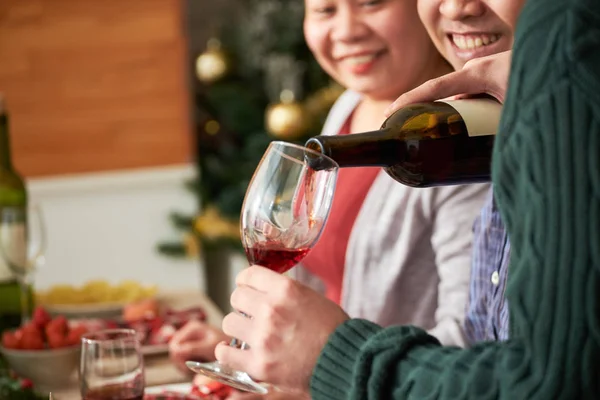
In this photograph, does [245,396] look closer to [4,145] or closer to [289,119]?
[4,145]

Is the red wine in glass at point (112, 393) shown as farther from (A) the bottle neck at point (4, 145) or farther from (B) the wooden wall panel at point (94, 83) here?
(B) the wooden wall panel at point (94, 83)

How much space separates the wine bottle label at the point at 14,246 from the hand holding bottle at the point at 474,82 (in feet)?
3.56

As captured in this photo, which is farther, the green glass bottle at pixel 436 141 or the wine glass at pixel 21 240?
the wine glass at pixel 21 240

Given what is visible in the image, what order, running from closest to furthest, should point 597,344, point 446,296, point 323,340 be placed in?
point 597,344
point 323,340
point 446,296

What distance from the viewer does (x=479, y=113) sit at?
0.85m

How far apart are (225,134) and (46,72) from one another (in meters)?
0.78

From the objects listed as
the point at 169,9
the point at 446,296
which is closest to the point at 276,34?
the point at 169,9

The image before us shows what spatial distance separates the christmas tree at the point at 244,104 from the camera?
10.0 ft

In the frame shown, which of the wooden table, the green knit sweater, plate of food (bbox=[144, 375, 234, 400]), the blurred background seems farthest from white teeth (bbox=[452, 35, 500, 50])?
the blurred background

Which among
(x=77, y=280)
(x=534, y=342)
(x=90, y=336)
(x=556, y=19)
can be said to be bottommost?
(x=77, y=280)

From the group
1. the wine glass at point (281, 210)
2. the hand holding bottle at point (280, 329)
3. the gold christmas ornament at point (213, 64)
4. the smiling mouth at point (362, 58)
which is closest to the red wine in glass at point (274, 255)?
Answer: the wine glass at point (281, 210)

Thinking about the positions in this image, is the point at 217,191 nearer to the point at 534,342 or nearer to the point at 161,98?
the point at 161,98

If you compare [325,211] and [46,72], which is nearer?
[325,211]

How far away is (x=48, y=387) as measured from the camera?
1.30 metres
